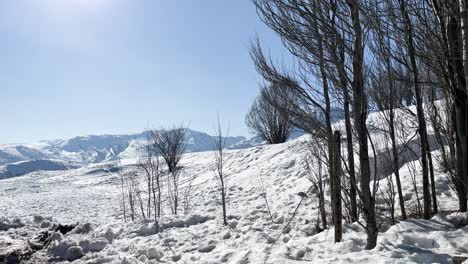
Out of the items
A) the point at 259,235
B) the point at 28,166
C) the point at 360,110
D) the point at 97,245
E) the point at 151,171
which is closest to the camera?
the point at 360,110

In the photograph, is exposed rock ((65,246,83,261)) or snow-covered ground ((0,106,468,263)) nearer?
snow-covered ground ((0,106,468,263))

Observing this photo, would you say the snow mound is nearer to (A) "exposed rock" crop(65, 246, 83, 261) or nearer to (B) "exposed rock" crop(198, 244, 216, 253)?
(A) "exposed rock" crop(65, 246, 83, 261)

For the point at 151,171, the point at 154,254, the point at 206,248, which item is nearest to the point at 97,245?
the point at 154,254

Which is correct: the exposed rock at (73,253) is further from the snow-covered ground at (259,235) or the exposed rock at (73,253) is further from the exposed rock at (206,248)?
the exposed rock at (206,248)

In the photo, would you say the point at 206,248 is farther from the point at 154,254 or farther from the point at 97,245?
the point at 97,245

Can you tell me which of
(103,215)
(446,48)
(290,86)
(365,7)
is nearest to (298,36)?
(365,7)

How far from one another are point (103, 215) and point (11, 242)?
5.67 m

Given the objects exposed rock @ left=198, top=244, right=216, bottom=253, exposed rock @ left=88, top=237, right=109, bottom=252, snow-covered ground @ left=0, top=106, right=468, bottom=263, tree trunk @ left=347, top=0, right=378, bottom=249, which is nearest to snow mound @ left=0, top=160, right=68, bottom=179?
snow-covered ground @ left=0, top=106, right=468, bottom=263

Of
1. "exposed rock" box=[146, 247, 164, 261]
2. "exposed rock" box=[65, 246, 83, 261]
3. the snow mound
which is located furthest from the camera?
the snow mound

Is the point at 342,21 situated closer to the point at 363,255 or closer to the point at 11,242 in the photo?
the point at 363,255

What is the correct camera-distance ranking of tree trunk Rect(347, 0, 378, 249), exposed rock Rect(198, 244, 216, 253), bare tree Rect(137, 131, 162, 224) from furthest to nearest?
bare tree Rect(137, 131, 162, 224)
exposed rock Rect(198, 244, 216, 253)
tree trunk Rect(347, 0, 378, 249)

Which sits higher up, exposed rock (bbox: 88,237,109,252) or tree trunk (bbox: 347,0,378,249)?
tree trunk (bbox: 347,0,378,249)

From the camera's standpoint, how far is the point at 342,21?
11.3ft

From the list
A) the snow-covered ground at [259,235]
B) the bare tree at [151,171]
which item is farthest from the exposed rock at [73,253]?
the bare tree at [151,171]
